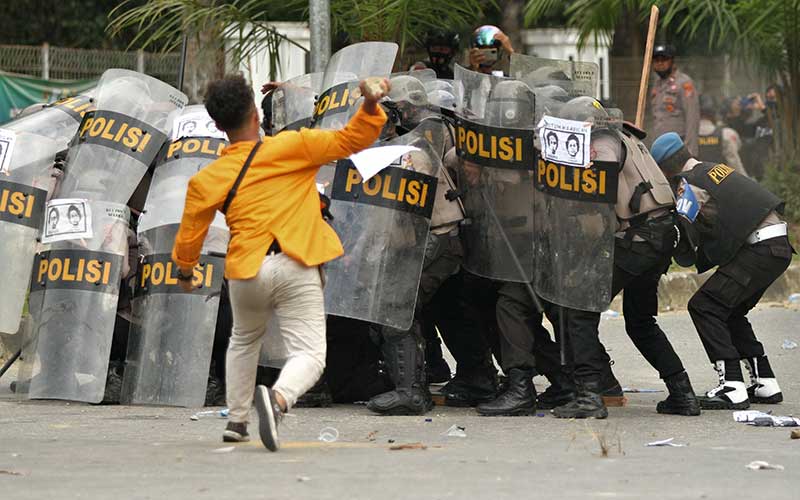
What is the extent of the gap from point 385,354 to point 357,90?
1.40m

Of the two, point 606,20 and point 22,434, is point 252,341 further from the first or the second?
point 606,20

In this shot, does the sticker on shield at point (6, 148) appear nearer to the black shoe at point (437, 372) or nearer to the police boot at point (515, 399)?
the black shoe at point (437, 372)

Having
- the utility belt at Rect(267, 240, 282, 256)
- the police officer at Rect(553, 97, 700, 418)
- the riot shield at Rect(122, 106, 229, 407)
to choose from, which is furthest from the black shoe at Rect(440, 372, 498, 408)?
the utility belt at Rect(267, 240, 282, 256)

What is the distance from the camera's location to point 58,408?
866 cm

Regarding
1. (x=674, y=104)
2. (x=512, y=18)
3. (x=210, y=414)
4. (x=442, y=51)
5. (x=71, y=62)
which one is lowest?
(x=210, y=414)

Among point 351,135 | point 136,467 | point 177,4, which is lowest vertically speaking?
point 136,467

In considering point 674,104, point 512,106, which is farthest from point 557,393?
point 674,104

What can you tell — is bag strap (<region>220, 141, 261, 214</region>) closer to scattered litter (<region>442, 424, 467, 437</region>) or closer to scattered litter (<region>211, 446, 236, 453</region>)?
scattered litter (<region>211, 446, 236, 453</region>)

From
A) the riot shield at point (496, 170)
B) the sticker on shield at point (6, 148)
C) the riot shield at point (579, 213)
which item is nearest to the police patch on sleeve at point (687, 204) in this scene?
the riot shield at point (579, 213)

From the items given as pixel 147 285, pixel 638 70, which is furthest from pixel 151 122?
pixel 638 70

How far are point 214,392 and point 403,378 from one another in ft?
3.75

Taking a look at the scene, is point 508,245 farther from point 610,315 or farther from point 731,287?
point 610,315

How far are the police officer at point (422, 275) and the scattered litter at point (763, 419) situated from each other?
1.62 metres

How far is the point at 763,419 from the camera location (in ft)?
26.5
